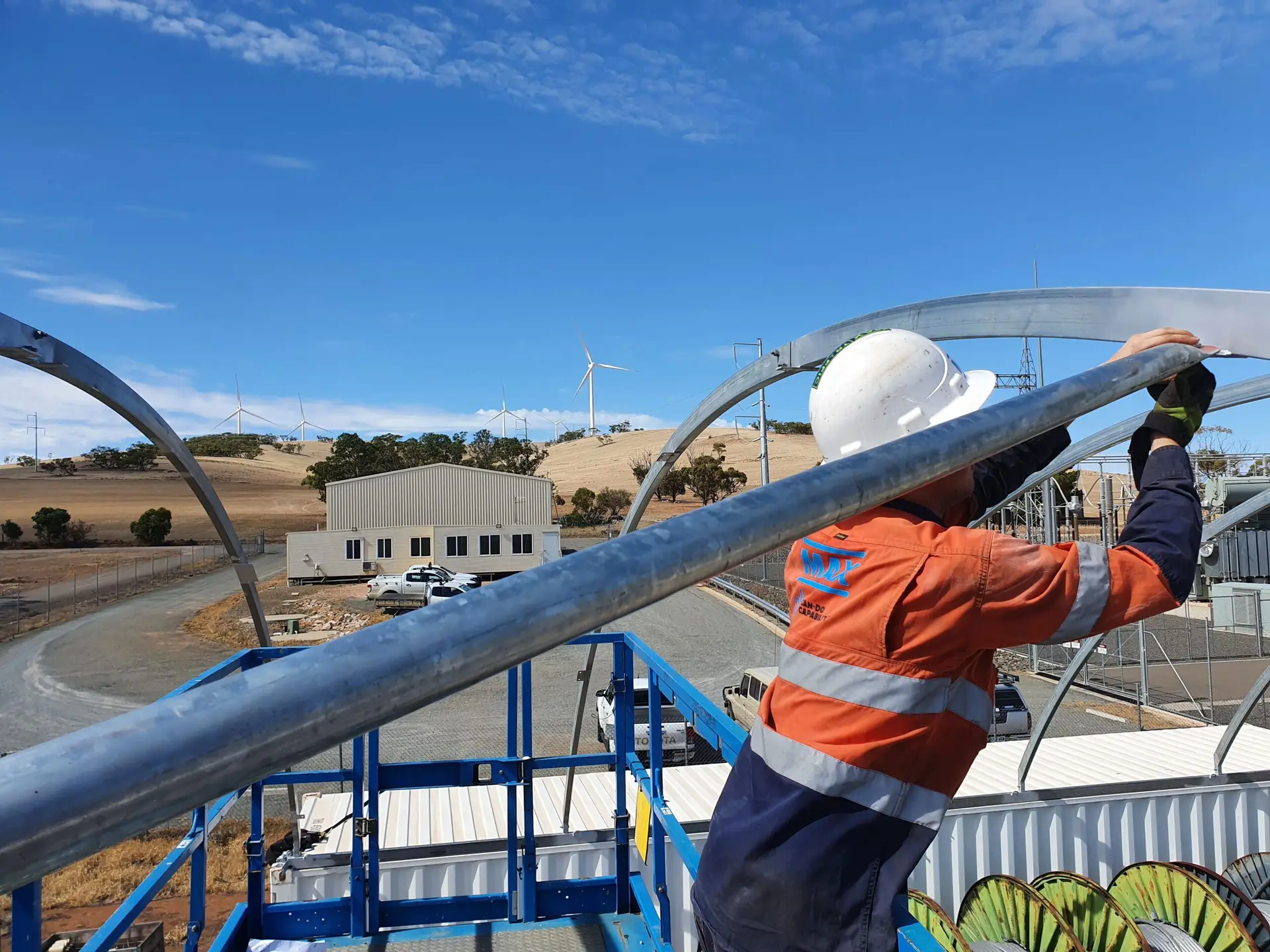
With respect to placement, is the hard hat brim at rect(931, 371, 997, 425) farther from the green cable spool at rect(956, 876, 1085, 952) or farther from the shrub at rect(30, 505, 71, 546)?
the shrub at rect(30, 505, 71, 546)

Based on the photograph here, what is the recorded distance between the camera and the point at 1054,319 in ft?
8.59

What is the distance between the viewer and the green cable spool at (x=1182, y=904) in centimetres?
660

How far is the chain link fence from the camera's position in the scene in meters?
29.7

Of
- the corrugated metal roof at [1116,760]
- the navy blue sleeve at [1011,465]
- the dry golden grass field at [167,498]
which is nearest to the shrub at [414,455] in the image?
the dry golden grass field at [167,498]

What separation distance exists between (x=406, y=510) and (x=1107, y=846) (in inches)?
1279

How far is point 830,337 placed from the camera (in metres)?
3.69

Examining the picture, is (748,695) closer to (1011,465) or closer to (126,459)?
(1011,465)

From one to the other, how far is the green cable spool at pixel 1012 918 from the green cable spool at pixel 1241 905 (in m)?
1.52

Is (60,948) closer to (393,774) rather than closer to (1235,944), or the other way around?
(393,774)

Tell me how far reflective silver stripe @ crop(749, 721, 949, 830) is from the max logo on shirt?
0.35 m

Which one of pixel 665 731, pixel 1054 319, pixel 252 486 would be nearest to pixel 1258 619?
pixel 665 731

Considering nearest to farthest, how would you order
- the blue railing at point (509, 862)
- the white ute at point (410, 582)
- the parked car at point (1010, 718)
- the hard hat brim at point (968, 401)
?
the hard hat brim at point (968, 401)
the blue railing at point (509, 862)
the parked car at point (1010, 718)
the white ute at point (410, 582)

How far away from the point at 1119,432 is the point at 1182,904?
4052mm

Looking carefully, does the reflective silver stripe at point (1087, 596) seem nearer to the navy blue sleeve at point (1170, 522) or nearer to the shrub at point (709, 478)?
the navy blue sleeve at point (1170, 522)
